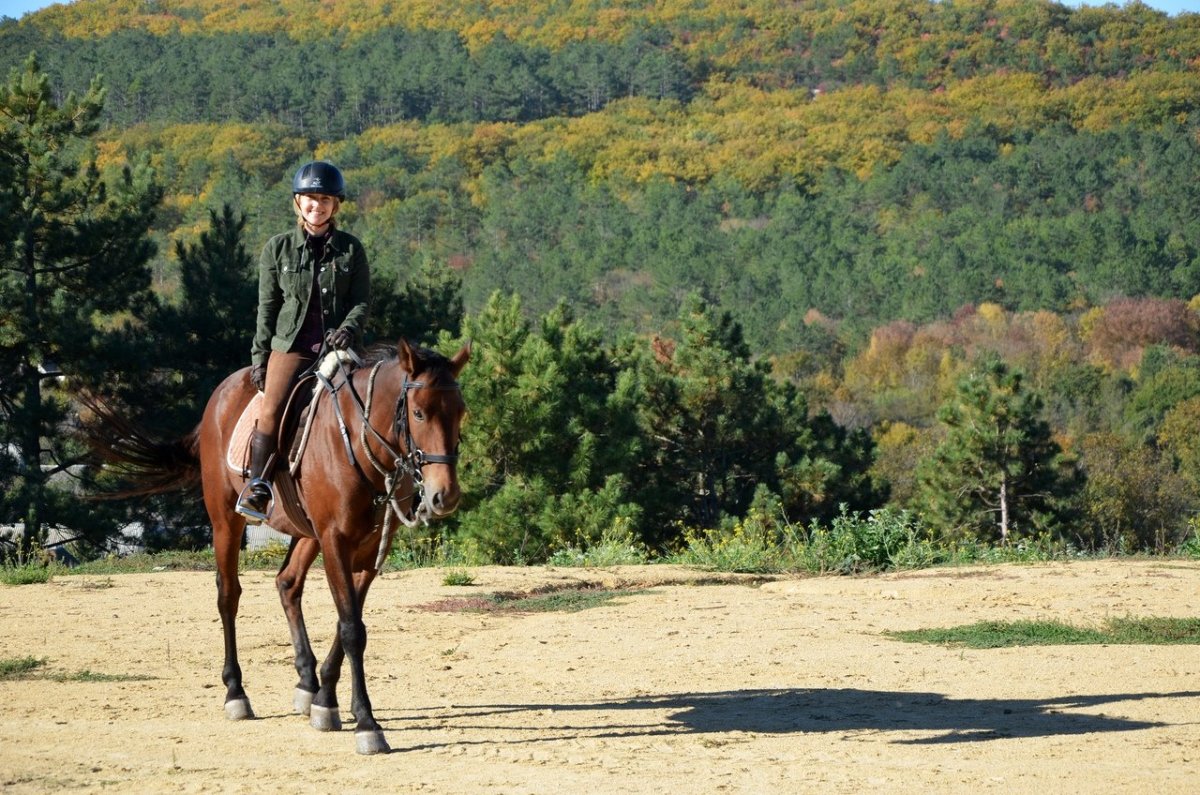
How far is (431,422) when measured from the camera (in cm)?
736

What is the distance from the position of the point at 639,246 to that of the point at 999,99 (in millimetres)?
63022

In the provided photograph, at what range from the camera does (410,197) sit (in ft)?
500

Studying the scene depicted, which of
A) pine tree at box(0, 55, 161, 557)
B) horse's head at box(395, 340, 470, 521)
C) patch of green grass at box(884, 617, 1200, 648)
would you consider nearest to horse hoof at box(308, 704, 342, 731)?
horse's head at box(395, 340, 470, 521)

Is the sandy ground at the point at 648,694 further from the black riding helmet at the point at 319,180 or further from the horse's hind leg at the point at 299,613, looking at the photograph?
the black riding helmet at the point at 319,180

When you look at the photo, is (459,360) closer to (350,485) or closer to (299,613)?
(350,485)

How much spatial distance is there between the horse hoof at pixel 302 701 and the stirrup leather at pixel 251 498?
1002 mm

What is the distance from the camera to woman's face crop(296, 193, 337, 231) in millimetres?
8336

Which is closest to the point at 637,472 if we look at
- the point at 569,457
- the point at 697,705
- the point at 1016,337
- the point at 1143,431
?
the point at 569,457

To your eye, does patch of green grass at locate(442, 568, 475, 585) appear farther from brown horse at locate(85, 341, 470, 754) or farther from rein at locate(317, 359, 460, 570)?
rein at locate(317, 359, 460, 570)

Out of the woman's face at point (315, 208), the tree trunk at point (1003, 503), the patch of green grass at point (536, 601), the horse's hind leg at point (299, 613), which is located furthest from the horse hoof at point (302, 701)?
the tree trunk at point (1003, 503)

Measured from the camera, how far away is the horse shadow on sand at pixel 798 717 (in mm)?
7836

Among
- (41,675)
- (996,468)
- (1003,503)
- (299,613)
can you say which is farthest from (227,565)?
(996,468)

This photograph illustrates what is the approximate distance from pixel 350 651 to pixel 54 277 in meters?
30.1

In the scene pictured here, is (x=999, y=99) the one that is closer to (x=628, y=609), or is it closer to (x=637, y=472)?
(x=637, y=472)
